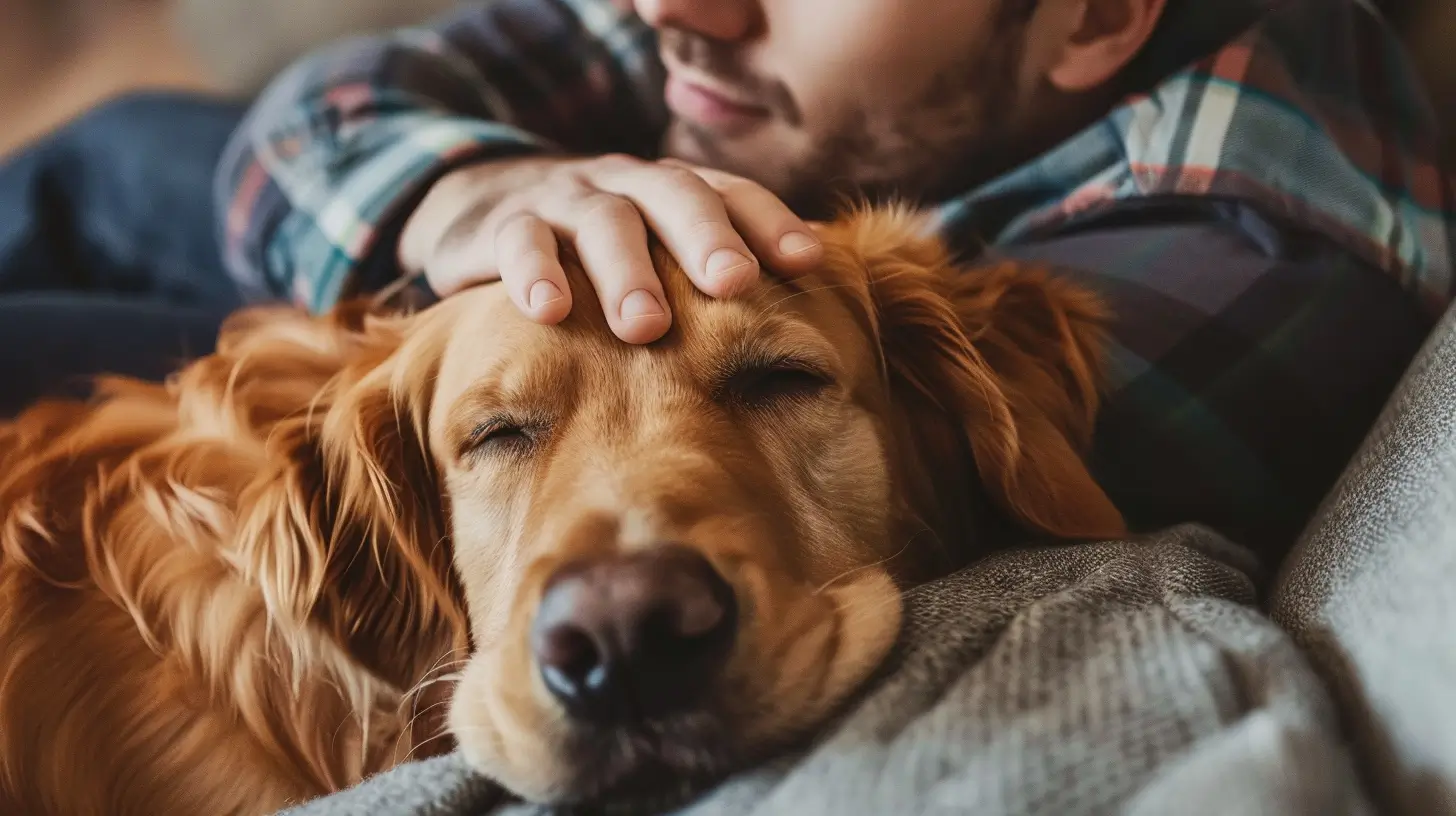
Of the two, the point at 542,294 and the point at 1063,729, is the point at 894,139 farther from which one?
the point at 1063,729

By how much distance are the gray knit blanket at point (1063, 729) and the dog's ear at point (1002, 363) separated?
205mm

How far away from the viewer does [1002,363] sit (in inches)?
46.2

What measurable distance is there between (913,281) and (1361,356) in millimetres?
542

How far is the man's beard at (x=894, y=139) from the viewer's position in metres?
1.26

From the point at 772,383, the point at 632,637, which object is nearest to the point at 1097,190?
the point at 772,383

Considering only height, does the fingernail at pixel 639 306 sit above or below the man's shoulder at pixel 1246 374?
above

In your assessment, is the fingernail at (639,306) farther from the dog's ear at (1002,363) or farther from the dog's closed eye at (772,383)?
the dog's ear at (1002,363)

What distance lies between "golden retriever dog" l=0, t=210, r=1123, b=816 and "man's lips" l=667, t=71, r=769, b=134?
186 millimetres

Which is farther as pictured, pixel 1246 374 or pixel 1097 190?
pixel 1097 190

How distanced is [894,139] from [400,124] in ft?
2.86

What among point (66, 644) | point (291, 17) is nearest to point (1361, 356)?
point (66, 644)

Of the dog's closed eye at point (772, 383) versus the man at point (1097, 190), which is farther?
the man at point (1097, 190)

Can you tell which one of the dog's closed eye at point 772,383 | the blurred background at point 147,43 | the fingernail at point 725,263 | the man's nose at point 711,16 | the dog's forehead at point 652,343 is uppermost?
the man's nose at point 711,16

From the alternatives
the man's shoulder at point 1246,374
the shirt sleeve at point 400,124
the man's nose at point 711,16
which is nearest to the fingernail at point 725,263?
the man's nose at point 711,16
